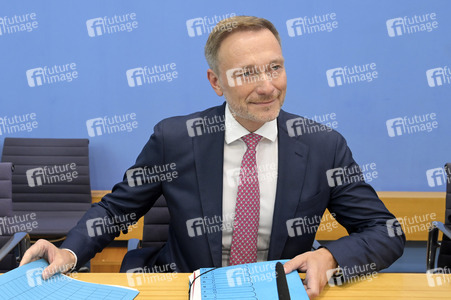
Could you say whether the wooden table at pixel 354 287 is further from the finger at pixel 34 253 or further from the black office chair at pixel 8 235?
the black office chair at pixel 8 235

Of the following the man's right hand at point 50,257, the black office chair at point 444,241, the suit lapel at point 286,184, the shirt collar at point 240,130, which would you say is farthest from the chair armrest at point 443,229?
the man's right hand at point 50,257

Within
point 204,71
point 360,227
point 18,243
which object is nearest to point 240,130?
point 360,227

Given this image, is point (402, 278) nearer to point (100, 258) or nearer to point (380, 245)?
point (380, 245)

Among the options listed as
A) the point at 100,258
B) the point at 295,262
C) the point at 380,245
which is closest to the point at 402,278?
the point at 380,245

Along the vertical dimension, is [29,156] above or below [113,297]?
above

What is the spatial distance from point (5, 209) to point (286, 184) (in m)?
1.41

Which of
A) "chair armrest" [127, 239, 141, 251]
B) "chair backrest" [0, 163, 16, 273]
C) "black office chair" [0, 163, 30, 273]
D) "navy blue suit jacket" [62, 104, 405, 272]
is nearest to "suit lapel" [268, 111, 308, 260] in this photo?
"navy blue suit jacket" [62, 104, 405, 272]

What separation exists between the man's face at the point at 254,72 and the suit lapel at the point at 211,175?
167 mm

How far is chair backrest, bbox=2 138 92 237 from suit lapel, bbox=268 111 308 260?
210cm

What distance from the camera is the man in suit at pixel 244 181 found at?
4.52 feet

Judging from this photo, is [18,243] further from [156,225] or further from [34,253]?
[34,253]

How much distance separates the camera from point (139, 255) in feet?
5.13

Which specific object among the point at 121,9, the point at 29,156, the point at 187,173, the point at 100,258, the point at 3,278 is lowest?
the point at 100,258

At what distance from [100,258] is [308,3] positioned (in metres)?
2.51
